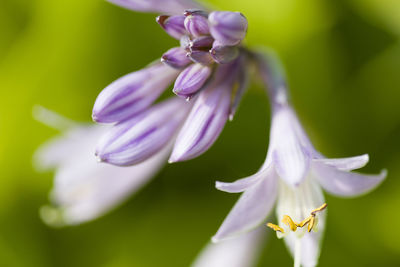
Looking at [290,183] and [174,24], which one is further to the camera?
[174,24]

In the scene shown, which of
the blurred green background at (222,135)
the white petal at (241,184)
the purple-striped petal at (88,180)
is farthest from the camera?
the blurred green background at (222,135)

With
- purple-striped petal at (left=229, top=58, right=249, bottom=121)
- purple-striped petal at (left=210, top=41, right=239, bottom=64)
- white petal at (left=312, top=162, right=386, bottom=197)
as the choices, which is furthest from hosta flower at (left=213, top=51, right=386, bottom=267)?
purple-striped petal at (left=210, top=41, right=239, bottom=64)

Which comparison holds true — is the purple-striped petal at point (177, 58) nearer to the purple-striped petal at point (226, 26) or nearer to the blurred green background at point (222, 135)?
the purple-striped petal at point (226, 26)

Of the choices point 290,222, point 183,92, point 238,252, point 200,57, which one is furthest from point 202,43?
point 238,252

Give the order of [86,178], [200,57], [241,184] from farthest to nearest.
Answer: [86,178] → [200,57] → [241,184]

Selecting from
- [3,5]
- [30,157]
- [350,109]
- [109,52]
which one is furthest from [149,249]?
[3,5]

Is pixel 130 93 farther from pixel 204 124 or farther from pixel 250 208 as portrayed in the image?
pixel 250 208

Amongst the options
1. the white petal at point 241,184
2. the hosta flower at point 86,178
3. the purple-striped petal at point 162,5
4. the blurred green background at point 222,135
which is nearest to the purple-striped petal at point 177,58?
the purple-striped petal at point 162,5
